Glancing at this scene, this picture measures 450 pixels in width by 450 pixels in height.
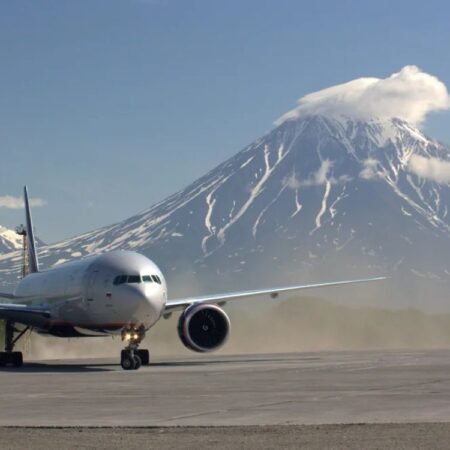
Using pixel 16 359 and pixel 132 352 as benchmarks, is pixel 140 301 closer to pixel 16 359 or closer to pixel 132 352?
pixel 132 352

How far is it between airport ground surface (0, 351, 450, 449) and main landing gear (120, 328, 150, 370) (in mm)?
3976

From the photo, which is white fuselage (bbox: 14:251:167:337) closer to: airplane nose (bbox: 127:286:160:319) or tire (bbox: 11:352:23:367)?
airplane nose (bbox: 127:286:160:319)

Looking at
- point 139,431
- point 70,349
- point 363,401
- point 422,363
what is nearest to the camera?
point 139,431

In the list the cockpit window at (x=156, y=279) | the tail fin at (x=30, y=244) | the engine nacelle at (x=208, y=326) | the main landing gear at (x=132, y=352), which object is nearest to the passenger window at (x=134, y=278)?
the cockpit window at (x=156, y=279)

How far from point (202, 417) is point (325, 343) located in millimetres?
57021

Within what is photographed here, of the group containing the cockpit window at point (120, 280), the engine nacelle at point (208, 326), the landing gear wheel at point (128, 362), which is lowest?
the landing gear wheel at point (128, 362)

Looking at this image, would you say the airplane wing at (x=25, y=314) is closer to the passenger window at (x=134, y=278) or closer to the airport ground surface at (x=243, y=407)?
the passenger window at (x=134, y=278)

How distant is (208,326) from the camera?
45.4 meters

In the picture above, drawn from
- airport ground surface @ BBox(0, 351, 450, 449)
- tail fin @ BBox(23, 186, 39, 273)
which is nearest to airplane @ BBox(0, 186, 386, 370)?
airport ground surface @ BBox(0, 351, 450, 449)

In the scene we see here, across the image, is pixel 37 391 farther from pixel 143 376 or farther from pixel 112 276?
pixel 112 276

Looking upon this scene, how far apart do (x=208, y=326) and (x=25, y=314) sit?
6697mm

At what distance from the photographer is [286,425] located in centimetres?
1834

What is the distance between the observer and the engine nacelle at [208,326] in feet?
146

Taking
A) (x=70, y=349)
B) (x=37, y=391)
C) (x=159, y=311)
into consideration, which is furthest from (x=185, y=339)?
(x=70, y=349)
